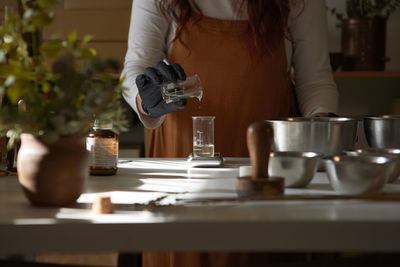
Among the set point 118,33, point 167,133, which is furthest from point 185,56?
point 118,33

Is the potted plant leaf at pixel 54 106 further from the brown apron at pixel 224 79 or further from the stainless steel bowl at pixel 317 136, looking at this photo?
the brown apron at pixel 224 79

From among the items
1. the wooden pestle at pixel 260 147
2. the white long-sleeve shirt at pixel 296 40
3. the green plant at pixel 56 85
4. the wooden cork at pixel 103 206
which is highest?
the white long-sleeve shirt at pixel 296 40

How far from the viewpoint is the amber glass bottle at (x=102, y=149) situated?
112cm

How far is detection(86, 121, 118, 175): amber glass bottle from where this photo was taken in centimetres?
112

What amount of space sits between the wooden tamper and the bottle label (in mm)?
377

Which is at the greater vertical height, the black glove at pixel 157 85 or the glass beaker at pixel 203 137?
the black glove at pixel 157 85

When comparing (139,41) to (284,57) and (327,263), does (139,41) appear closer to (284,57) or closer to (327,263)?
(284,57)

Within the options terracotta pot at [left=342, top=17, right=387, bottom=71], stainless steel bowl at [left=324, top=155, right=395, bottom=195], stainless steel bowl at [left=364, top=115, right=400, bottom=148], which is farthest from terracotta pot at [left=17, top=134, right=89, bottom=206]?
terracotta pot at [left=342, top=17, right=387, bottom=71]

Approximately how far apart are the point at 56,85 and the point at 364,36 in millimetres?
2048

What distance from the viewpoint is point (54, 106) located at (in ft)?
2.58

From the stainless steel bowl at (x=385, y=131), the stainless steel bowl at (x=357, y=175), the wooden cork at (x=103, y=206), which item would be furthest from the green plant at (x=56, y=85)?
the stainless steel bowl at (x=385, y=131)

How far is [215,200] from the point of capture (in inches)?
32.6

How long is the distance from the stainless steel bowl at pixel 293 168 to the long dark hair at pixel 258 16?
2.79 ft

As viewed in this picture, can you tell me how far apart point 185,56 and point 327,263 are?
3.40ft
